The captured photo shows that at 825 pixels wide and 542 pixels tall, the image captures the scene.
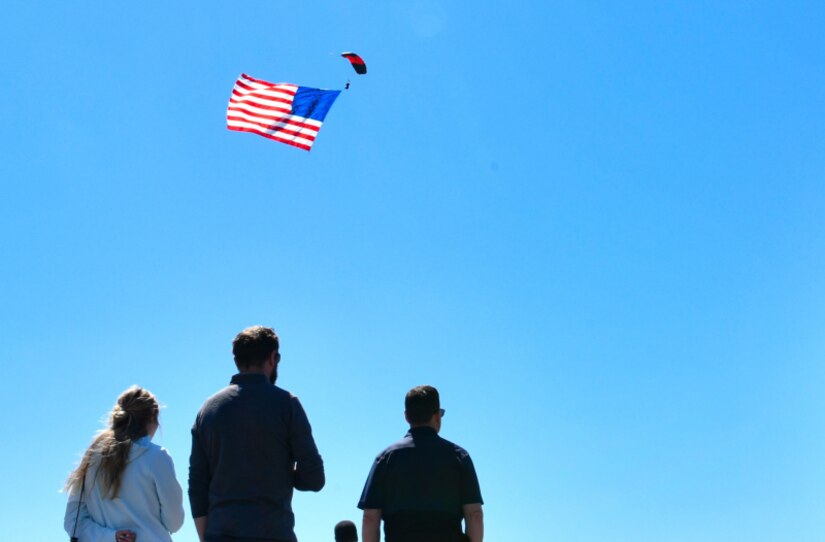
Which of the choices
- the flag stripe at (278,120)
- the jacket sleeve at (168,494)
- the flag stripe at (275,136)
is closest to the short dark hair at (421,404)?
the jacket sleeve at (168,494)

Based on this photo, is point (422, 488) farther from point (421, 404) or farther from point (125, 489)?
point (125, 489)

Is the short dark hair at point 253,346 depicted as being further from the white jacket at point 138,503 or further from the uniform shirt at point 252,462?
the white jacket at point 138,503

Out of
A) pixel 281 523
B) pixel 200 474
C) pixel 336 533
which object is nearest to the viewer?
pixel 281 523

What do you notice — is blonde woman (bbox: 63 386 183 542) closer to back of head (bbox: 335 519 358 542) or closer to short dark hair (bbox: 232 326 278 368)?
short dark hair (bbox: 232 326 278 368)

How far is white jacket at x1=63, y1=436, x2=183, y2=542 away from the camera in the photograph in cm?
564

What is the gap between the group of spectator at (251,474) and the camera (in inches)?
211

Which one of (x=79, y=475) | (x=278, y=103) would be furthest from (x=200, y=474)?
(x=278, y=103)

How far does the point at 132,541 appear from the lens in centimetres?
556

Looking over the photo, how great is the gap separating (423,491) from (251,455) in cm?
130

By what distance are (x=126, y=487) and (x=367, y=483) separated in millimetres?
1642

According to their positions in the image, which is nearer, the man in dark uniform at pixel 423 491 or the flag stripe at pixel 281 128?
the man in dark uniform at pixel 423 491

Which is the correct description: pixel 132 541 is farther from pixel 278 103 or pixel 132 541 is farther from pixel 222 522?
pixel 278 103

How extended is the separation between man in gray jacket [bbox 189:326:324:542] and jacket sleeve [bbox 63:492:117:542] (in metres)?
0.58

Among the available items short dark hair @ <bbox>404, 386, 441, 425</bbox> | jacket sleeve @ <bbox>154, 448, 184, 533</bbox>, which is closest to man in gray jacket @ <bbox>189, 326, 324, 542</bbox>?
jacket sleeve @ <bbox>154, 448, 184, 533</bbox>
